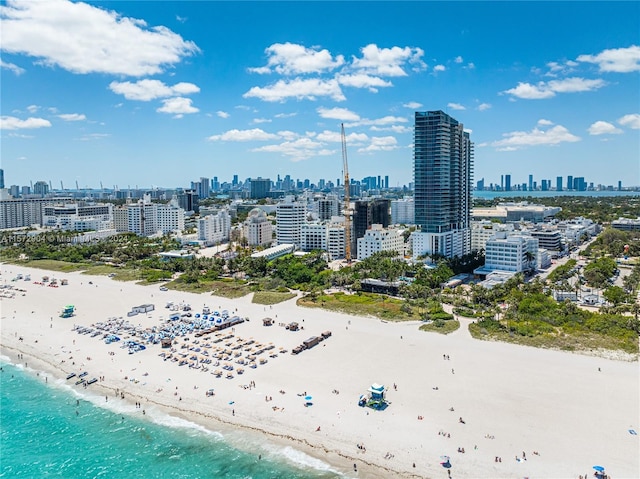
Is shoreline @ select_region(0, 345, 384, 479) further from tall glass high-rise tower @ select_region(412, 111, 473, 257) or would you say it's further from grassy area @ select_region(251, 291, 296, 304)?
tall glass high-rise tower @ select_region(412, 111, 473, 257)

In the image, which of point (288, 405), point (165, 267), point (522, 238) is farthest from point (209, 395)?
point (522, 238)

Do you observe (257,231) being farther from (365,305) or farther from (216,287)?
(365,305)

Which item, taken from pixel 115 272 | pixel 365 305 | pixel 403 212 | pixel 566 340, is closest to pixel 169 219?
pixel 115 272

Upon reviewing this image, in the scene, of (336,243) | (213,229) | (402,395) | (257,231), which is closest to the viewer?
(402,395)

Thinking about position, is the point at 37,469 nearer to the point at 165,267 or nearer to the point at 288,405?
the point at 288,405

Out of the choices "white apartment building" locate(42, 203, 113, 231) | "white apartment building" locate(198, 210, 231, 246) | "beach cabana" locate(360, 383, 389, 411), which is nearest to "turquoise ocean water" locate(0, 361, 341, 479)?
"beach cabana" locate(360, 383, 389, 411)
